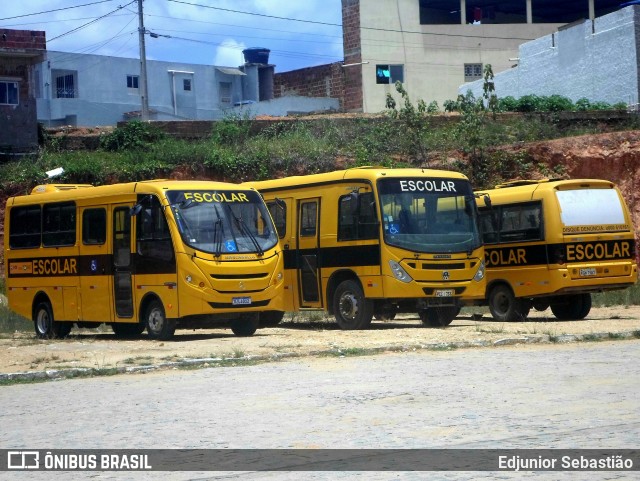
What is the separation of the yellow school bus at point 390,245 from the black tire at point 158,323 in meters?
3.62

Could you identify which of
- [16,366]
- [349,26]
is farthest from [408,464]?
[349,26]

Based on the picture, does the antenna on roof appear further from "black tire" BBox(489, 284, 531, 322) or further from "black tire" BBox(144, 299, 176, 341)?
"black tire" BBox(489, 284, 531, 322)

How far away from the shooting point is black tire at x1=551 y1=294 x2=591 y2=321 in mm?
24672

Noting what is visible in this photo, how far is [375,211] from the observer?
2177 cm

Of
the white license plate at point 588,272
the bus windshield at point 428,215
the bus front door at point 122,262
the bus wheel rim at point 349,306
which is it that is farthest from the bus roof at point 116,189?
the white license plate at point 588,272

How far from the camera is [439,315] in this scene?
2348 cm

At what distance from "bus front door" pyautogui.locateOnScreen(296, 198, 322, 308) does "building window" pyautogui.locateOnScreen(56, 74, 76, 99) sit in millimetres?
44229

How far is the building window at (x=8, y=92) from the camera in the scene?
48.2 metres

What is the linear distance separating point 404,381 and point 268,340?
6.63m

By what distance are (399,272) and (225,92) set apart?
2085 inches

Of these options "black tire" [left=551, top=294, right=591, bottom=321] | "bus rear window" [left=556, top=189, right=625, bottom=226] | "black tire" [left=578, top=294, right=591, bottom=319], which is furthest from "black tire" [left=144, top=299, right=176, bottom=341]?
"black tire" [left=578, top=294, right=591, bottom=319]

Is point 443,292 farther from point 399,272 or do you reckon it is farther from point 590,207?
point 590,207

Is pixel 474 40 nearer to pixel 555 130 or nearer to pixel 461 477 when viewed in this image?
pixel 555 130

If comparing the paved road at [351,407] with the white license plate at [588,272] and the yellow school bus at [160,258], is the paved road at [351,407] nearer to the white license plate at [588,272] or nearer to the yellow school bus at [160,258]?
the yellow school bus at [160,258]
